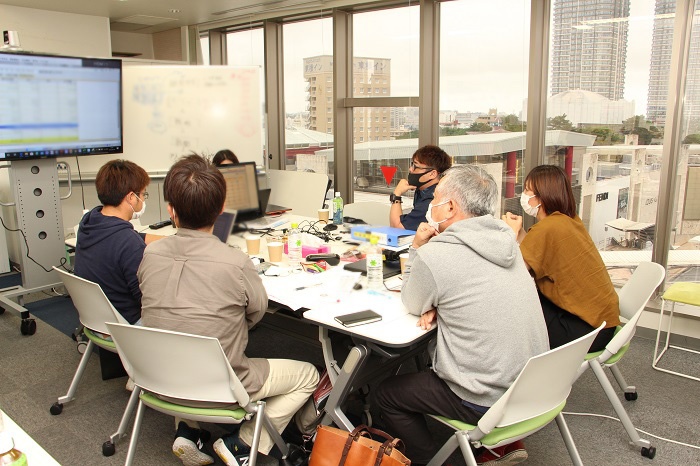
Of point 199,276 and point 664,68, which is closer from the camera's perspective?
point 199,276

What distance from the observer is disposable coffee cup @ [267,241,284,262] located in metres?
2.78

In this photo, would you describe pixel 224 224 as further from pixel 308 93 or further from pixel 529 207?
pixel 308 93

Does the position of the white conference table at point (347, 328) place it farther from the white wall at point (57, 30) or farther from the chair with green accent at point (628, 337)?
the white wall at point (57, 30)

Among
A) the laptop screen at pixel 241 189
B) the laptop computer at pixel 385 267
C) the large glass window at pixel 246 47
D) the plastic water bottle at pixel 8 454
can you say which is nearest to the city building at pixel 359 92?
the large glass window at pixel 246 47

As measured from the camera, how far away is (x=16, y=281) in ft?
16.2

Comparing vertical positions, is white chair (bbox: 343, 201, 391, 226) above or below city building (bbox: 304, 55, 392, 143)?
below

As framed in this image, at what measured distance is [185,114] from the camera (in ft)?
16.3

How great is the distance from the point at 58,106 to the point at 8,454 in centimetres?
350

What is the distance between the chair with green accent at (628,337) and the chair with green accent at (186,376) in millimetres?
1285

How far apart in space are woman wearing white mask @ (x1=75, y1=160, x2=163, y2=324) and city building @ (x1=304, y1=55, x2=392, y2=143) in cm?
288

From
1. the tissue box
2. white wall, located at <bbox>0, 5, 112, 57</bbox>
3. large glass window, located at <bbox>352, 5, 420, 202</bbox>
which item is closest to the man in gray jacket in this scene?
the tissue box

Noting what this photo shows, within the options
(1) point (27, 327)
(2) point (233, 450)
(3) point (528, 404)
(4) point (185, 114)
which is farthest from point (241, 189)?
(4) point (185, 114)

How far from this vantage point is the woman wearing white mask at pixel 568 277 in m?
2.41

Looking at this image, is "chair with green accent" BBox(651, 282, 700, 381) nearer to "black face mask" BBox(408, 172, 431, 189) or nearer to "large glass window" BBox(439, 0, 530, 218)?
"large glass window" BBox(439, 0, 530, 218)
